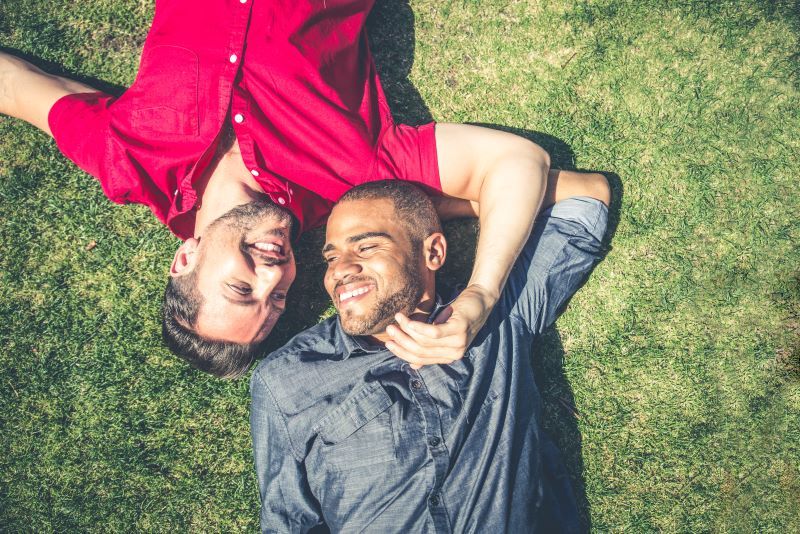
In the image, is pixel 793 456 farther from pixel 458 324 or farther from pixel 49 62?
pixel 49 62

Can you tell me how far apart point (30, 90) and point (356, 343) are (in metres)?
3.43

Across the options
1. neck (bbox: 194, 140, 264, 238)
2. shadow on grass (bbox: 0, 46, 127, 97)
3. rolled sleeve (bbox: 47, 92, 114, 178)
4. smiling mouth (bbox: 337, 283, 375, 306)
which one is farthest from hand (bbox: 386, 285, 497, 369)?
shadow on grass (bbox: 0, 46, 127, 97)

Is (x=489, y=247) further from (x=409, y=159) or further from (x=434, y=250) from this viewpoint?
(x=409, y=159)

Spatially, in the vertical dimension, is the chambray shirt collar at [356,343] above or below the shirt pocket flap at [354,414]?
above

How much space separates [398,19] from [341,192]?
6.36 ft

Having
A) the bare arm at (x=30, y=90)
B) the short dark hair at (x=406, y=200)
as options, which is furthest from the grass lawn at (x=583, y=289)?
the short dark hair at (x=406, y=200)

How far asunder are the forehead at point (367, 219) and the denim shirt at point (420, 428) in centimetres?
83

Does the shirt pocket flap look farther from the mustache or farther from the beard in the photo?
the mustache

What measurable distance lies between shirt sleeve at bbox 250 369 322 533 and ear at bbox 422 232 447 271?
1547 mm

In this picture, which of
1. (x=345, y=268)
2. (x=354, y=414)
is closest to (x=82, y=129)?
(x=345, y=268)

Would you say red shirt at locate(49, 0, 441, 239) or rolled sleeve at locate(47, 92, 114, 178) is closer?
red shirt at locate(49, 0, 441, 239)

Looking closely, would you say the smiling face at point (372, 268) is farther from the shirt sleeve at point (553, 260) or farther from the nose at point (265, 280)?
the shirt sleeve at point (553, 260)

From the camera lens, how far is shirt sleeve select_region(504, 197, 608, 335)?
4.02 metres

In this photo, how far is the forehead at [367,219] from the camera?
3.70m
